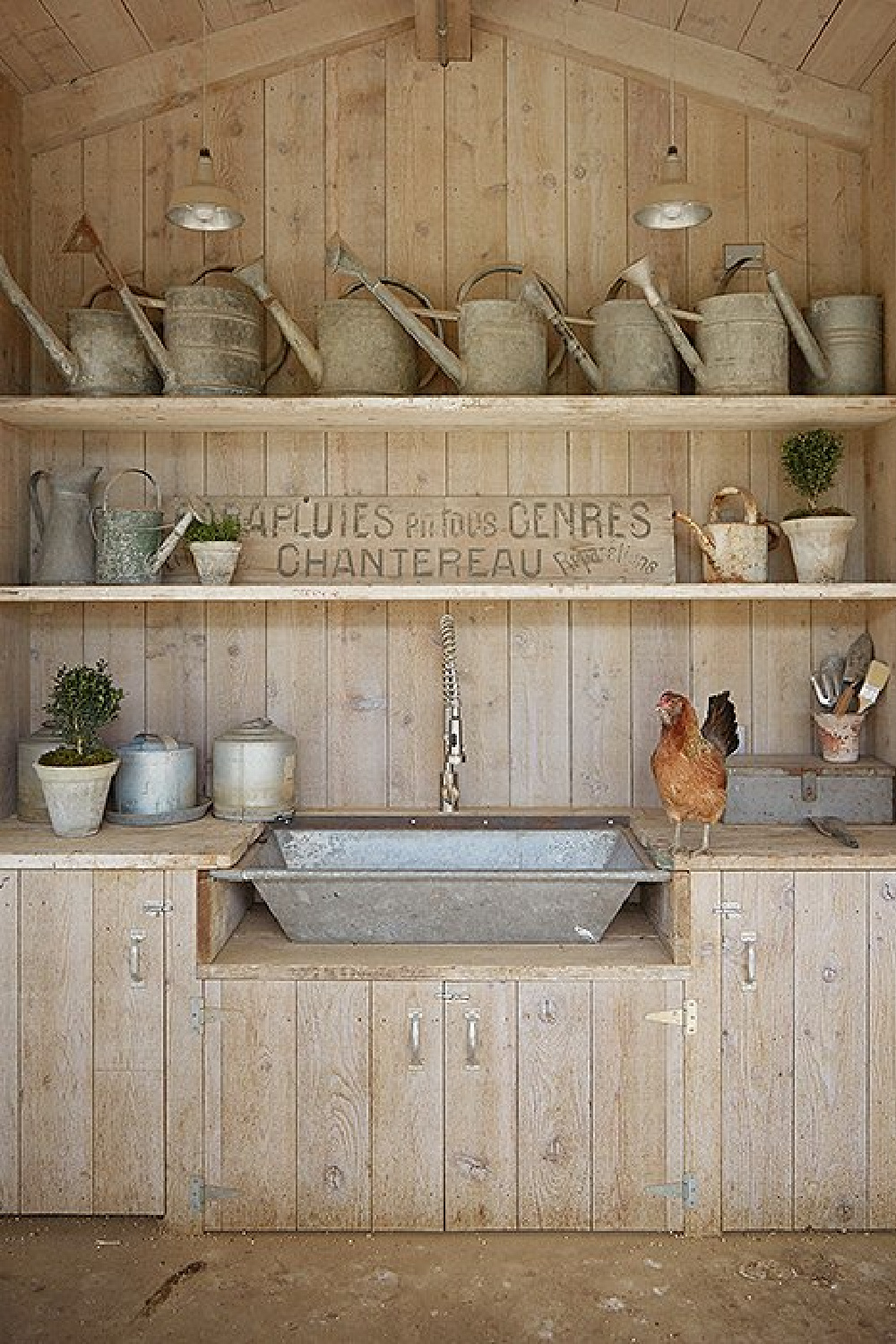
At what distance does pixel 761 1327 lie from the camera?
2.23 meters

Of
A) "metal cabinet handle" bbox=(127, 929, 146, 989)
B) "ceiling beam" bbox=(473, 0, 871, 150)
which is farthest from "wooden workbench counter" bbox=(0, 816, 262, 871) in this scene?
"ceiling beam" bbox=(473, 0, 871, 150)

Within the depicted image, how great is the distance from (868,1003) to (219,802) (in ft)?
4.98

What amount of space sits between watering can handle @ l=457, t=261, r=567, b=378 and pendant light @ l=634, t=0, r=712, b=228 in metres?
0.31

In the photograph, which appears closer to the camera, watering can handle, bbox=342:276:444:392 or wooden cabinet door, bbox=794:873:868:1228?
wooden cabinet door, bbox=794:873:868:1228

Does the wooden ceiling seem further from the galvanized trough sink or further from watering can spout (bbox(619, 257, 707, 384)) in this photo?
the galvanized trough sink

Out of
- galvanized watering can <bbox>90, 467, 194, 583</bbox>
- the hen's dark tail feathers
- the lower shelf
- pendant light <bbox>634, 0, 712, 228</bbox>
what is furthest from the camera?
galvanized watering can <bbox>90, 467, 194, 583</bbox>

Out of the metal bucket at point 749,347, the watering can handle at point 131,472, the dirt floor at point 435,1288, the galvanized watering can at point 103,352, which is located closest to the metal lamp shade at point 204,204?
the galvanized watering can at point 103,352

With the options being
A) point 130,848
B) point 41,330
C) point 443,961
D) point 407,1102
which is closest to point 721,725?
point 443,961

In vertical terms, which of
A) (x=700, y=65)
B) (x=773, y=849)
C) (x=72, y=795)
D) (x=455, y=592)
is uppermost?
(x=700, y=65)

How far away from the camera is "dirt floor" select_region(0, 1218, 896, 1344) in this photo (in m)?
2.22

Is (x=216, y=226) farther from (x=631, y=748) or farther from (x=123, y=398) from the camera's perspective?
(x=631, y=748)

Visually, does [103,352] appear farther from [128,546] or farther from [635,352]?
[635,352]

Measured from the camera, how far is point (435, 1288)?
2.36 meters

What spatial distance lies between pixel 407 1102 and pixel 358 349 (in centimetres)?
170
